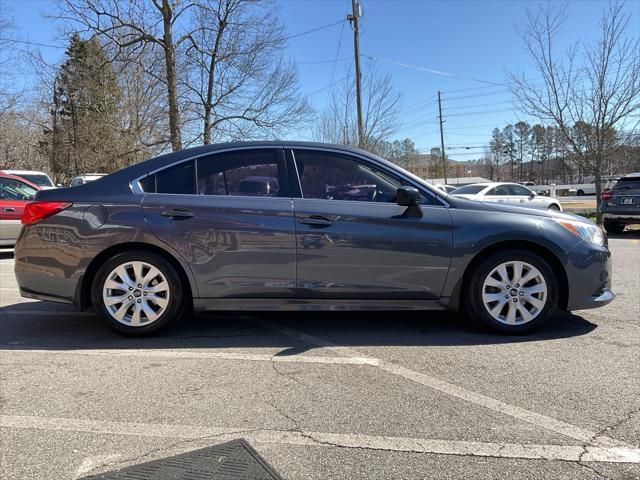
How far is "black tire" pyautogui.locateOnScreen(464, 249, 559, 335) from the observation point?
4.10m

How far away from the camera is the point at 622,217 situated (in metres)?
12.2

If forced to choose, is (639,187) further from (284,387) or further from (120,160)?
(120,160)

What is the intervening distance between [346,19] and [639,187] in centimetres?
1421

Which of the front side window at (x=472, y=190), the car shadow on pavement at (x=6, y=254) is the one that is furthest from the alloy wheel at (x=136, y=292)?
the front side window at (x=472, y=190)

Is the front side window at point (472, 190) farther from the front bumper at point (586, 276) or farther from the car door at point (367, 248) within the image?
the car door at point (367, 248)

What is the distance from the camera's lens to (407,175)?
166 inches

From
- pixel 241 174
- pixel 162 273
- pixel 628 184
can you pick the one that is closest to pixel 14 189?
pixel 162 273

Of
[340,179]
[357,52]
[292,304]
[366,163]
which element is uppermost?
[357,52]

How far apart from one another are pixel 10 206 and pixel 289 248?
304 inches

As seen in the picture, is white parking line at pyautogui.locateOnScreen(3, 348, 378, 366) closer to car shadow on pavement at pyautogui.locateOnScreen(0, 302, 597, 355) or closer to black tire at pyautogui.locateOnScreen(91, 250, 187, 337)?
car shadow on pavement at pyautogui.locateOnScreen(0, 302, 597, 355)

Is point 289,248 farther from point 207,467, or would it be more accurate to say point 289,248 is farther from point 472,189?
point 472,189

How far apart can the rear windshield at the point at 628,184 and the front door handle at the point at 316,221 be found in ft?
37.0

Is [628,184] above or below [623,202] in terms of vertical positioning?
above

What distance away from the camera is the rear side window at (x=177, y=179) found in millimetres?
4141
